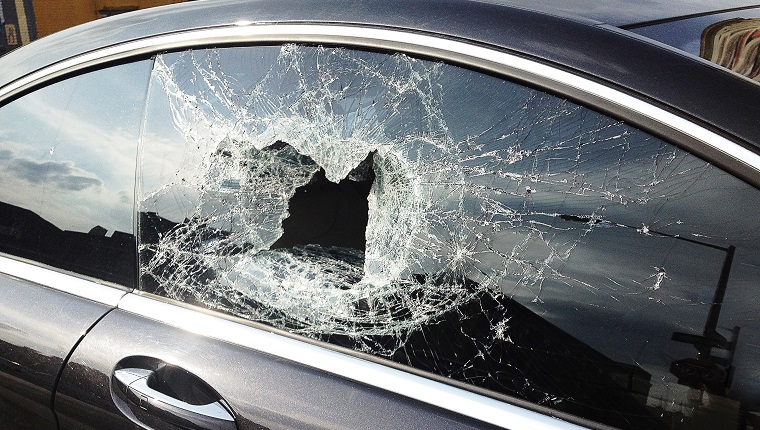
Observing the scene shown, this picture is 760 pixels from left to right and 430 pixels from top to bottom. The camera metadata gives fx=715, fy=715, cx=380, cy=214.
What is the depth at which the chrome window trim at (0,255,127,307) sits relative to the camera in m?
1.62

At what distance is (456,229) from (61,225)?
1062mm

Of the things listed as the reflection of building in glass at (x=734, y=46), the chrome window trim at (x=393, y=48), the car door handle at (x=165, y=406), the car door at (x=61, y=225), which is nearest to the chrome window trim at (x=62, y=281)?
the car door at (x=61, y=225)

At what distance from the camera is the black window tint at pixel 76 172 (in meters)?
1.68

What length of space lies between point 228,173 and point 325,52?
0.37m

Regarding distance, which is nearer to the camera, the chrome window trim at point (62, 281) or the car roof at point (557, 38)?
the car roof at point (557, 38)

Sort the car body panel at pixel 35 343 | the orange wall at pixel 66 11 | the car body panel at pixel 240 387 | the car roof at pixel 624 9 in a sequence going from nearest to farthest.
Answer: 1. the car body panel at pixel 240 387
2. the car roof at pixel 624 9
3. the car body panel at pixel 35 343
4. the orange wall at pixel 66 11

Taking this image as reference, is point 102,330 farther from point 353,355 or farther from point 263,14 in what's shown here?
point 263,14

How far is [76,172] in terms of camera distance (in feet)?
5.88

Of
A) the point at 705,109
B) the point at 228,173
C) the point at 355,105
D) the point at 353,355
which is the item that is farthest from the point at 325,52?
the point at 705,109

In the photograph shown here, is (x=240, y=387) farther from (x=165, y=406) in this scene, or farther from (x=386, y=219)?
(x=386, y=219)

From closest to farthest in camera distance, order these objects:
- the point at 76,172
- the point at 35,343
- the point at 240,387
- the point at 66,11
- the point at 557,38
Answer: the point at 557,38 → the point at 240,387 → the point at 35,343 → the point at 76,172 → the point at 66,11

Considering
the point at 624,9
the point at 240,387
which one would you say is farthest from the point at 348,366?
the point at 624,9

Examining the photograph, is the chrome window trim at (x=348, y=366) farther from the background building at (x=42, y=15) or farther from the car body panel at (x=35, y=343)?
the background building at (x=42, y=15)

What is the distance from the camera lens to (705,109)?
42.7 inches
